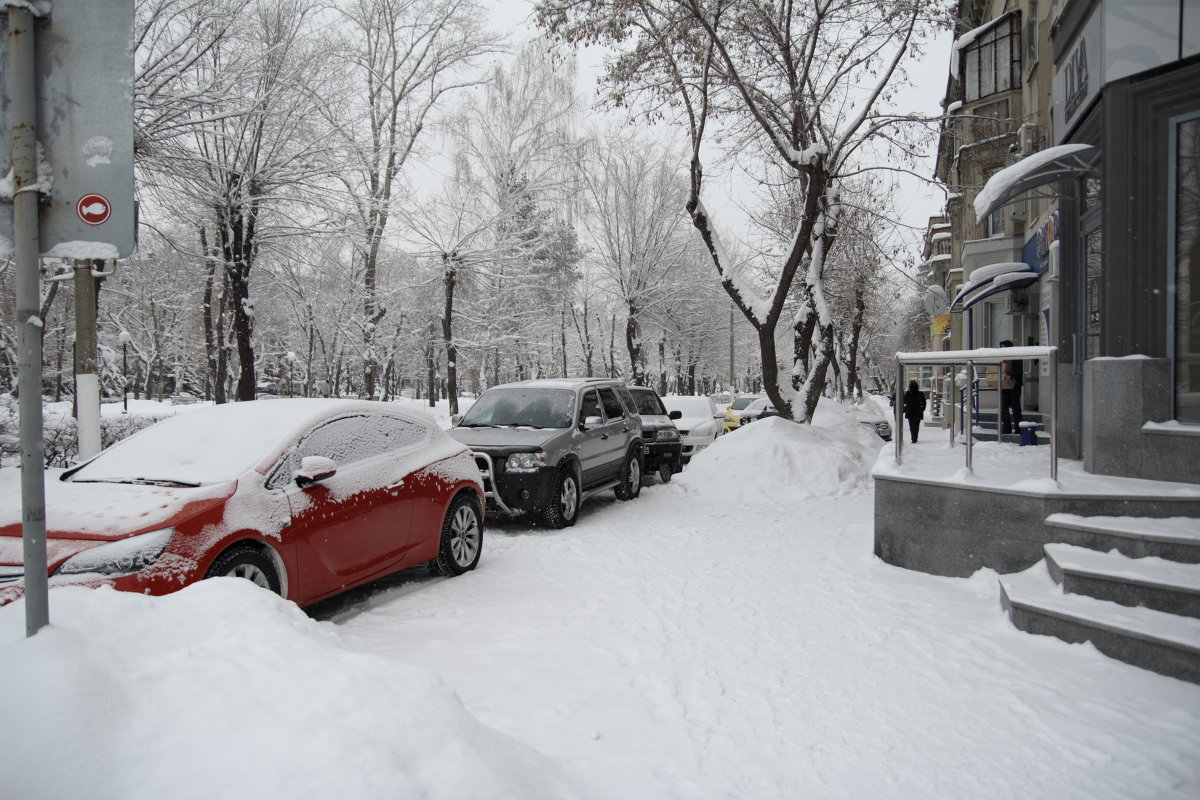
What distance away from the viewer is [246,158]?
14.9m

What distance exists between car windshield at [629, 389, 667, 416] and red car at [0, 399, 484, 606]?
300 inches

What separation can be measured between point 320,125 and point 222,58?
9.80ft

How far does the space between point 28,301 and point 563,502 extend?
23.0 ft

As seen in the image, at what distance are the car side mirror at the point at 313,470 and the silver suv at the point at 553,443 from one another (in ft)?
11.5

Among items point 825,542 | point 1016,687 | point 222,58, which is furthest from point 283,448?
point 222,58

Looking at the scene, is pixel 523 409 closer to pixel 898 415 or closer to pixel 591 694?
pixel 898 415

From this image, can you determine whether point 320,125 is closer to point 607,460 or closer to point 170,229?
point 170,229

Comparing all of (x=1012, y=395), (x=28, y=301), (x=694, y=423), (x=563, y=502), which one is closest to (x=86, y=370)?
(x=563, y=502)

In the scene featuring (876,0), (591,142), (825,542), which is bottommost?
(825,542)

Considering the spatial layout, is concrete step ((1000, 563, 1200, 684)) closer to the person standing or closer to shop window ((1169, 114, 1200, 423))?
shop window ((1169, 114, 1200, 423))

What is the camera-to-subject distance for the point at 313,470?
503 centimetres

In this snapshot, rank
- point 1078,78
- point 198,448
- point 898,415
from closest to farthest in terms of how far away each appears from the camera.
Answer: point 198,448 < point 898,415 < point 1078,78

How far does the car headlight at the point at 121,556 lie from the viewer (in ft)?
13.2

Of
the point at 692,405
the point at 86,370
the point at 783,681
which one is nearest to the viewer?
the point at 783,681
